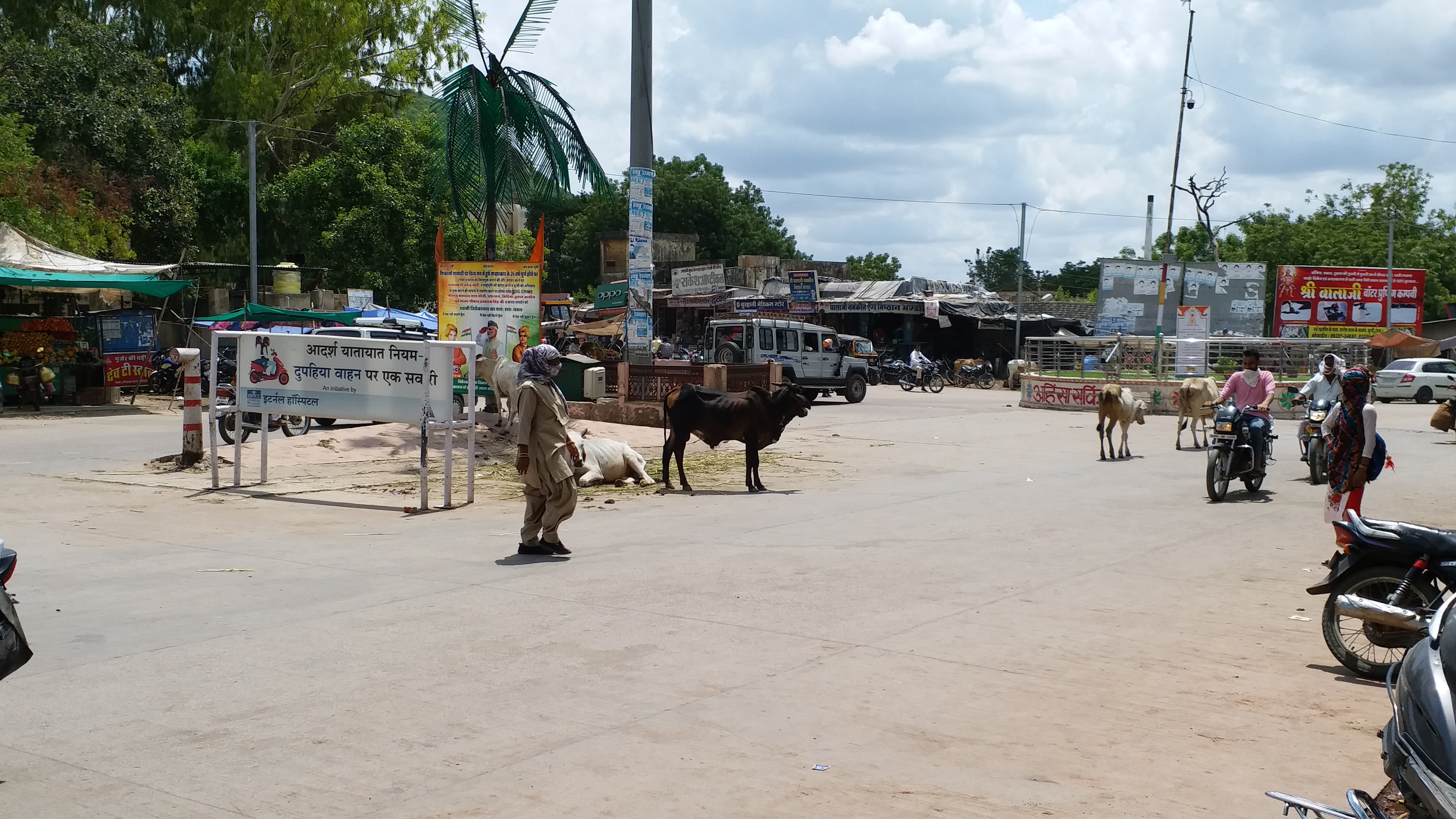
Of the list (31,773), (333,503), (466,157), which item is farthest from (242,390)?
(31,773)

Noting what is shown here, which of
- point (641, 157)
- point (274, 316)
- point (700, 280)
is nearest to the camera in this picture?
point (641, 157)

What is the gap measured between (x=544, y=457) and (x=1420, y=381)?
38.4 meters

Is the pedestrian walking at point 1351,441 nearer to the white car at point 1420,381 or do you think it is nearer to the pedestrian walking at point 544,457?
the pedestrian walking at point 544,457

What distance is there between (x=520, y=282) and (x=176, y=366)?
18.0m

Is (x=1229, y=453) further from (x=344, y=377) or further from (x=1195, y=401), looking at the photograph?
(x=344, y=377)

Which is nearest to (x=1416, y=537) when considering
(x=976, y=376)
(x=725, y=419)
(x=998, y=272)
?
(x=725, y=419)

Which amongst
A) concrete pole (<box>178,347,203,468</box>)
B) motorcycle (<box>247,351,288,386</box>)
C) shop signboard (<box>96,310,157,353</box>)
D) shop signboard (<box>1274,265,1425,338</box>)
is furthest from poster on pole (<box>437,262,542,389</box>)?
shop signboard (<box>1274,265,1425,338</box>)

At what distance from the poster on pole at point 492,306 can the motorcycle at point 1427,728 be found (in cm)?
1418

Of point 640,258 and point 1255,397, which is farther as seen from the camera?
point 640,258

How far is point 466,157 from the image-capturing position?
1970 centimetres

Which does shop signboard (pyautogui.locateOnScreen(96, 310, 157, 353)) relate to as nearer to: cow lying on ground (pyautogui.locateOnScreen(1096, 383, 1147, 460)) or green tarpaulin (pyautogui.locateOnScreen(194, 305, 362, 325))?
green tarpaulin (pyautogui.locateOnScreen(194, 305, 362, 325))

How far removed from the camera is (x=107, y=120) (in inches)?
1373

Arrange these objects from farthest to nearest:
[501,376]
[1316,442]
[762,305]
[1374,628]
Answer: [762,305]
[501,376]
[1316,442]
[1374,628]

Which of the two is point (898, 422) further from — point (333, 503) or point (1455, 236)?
point (1455, 236)
